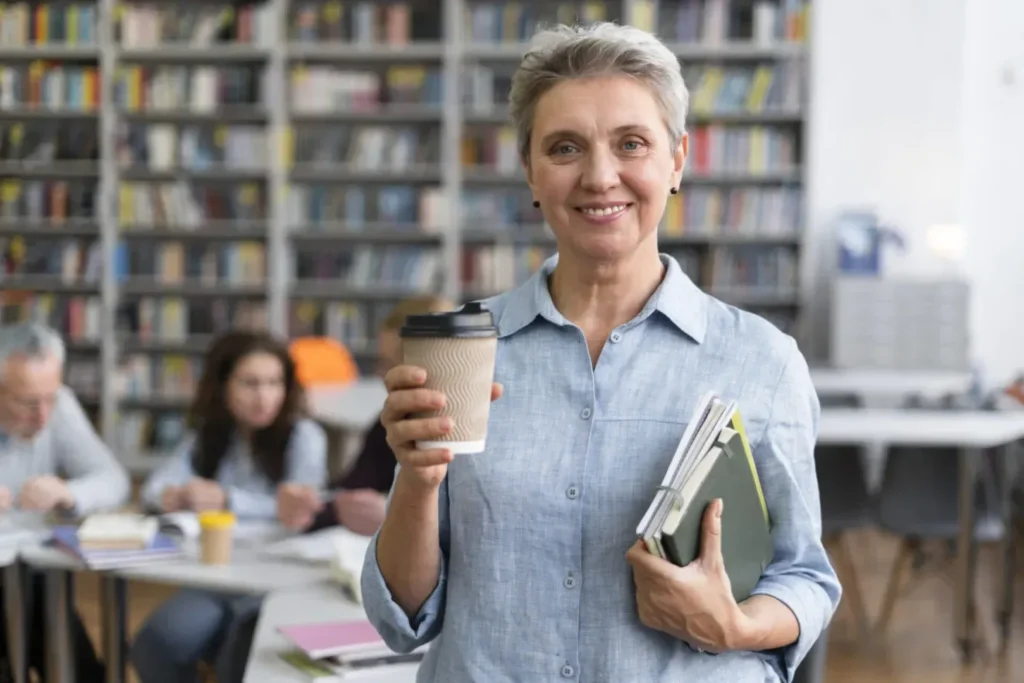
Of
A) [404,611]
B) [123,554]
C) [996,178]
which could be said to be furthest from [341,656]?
[996,178]

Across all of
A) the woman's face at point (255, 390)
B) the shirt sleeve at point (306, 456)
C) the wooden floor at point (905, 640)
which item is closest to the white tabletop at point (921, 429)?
the wooden floor at point (905, 640)

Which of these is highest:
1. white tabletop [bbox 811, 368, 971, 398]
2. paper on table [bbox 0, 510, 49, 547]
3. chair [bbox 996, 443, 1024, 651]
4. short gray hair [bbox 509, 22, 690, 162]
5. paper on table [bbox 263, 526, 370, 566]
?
short gray hair [bbox 509, 22, 690, 162]

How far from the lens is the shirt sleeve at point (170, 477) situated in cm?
314

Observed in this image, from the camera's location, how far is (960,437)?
391cm

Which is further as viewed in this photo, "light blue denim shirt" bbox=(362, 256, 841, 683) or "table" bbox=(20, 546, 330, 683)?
"table" bbox=(20, 546, 330, 683)

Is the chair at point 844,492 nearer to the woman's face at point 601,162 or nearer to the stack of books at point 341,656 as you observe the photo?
the stack of books at point 341,656

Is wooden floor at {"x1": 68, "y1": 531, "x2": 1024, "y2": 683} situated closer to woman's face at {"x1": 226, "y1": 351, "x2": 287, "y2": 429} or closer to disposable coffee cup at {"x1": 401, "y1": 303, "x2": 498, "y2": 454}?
woman's face at {"x1": 226, "y1": 351, "x2": 287, "y2": 429}

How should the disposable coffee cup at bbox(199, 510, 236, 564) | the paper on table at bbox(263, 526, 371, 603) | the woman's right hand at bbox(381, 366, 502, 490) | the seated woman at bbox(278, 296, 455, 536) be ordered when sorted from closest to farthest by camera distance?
the woman's right hand at bbox(381, 366, 502, 490) < the paper on table at bbox(263, 526, 371, 603) < the disposable coffee cup at bbox(199, 510, 236, 564) < the seated woman at bbox(278, 296, 455, 536)

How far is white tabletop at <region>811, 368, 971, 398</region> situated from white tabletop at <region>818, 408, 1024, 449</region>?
0.98 meters

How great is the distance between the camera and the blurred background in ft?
23.1

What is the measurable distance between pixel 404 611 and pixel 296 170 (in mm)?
6239

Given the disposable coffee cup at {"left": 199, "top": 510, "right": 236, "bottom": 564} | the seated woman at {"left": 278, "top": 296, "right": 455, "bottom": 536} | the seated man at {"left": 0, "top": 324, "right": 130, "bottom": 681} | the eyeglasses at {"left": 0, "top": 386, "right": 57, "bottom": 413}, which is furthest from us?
the eyeglasses at {"left": 0, "top": 386, "right": 57, "bottom": 413}

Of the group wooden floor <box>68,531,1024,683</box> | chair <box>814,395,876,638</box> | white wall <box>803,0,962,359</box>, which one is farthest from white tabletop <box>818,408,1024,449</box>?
white wall <box>803,0,962,359</box>

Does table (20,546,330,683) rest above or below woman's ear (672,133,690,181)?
below
